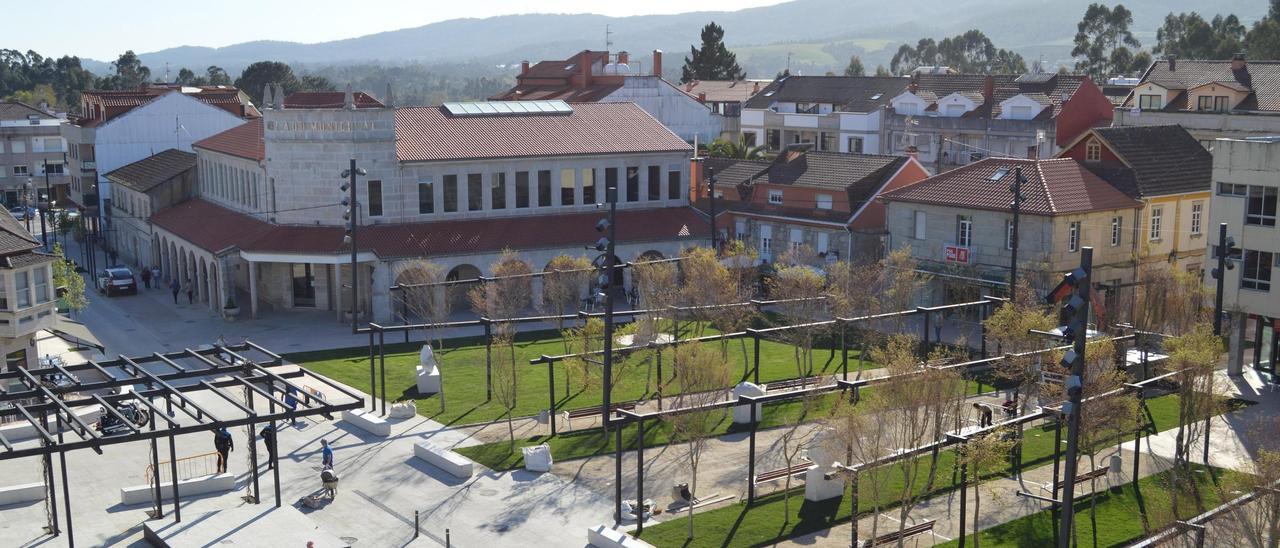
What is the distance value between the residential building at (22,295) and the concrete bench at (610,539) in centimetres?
2272

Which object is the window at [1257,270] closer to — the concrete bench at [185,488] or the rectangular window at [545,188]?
the rectangular window at [545,188]

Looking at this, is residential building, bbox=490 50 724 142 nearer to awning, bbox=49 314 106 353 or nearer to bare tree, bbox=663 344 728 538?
awning, bbox=49 314 106 353

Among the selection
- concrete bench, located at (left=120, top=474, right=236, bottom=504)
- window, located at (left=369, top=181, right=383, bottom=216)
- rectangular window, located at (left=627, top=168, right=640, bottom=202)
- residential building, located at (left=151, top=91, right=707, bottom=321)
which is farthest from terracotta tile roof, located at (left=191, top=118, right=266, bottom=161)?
concrete bench, located at (left=120, top=474, right=236, bottom=504)

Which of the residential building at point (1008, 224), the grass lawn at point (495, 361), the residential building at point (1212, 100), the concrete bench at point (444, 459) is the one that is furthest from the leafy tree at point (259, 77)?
the concrete bench at point (444, 459)

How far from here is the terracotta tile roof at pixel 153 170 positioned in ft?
237

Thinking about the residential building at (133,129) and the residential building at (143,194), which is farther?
the residential building at (133,129)

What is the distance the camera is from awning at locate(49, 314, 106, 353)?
168ft

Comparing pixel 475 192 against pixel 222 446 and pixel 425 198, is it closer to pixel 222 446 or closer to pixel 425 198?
pixel 425 198

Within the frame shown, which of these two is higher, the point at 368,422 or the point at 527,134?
the point at 527,134

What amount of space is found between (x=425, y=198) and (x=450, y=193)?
1.31 m

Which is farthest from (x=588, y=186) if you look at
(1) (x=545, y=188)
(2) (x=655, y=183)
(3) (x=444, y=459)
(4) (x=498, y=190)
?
(3) (x=444, y=459)

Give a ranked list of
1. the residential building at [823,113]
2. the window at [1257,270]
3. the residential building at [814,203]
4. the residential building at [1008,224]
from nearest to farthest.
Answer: the window at [1257,270] → the residential building at [1008,224] → the residential building at [814,203] → the residential building at [823,113]

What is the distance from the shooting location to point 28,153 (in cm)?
10462

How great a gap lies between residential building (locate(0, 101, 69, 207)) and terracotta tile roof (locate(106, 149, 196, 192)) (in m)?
27.3
